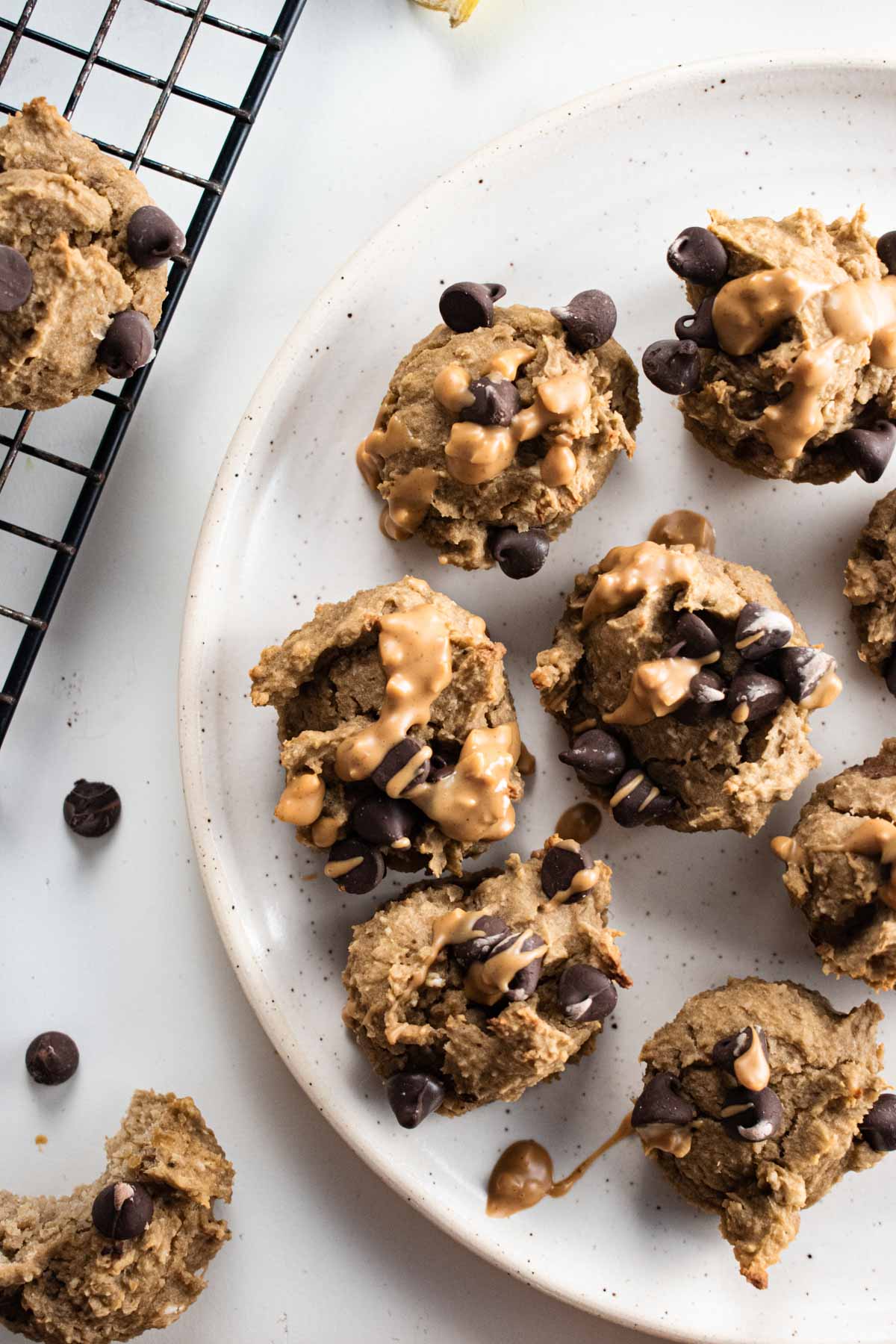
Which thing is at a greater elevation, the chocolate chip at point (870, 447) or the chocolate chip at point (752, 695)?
the chocolate chip at point (870, 447)

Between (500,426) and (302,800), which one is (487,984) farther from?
(500,426)

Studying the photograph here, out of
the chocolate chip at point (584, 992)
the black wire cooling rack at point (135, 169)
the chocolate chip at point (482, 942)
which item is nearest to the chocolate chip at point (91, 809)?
the black wire cooling rack at point (135, 169)

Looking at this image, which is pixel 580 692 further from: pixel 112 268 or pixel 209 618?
pixel 112 268

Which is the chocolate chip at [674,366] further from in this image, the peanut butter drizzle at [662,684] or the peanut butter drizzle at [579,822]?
the peanut butter drizzle at [579,822]

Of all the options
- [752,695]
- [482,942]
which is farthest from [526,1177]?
[752,695]

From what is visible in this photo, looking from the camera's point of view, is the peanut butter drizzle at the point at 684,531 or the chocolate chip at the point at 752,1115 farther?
the peanut butter drizzle at the point at 684,531

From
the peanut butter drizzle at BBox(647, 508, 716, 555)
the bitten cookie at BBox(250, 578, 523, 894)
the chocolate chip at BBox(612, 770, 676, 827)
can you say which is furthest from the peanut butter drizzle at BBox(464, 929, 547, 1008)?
the peanut butter drizzle at BBox(647, 508, 716, 555)

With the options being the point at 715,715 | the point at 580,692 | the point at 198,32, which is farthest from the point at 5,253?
Result: the point at 715,715
